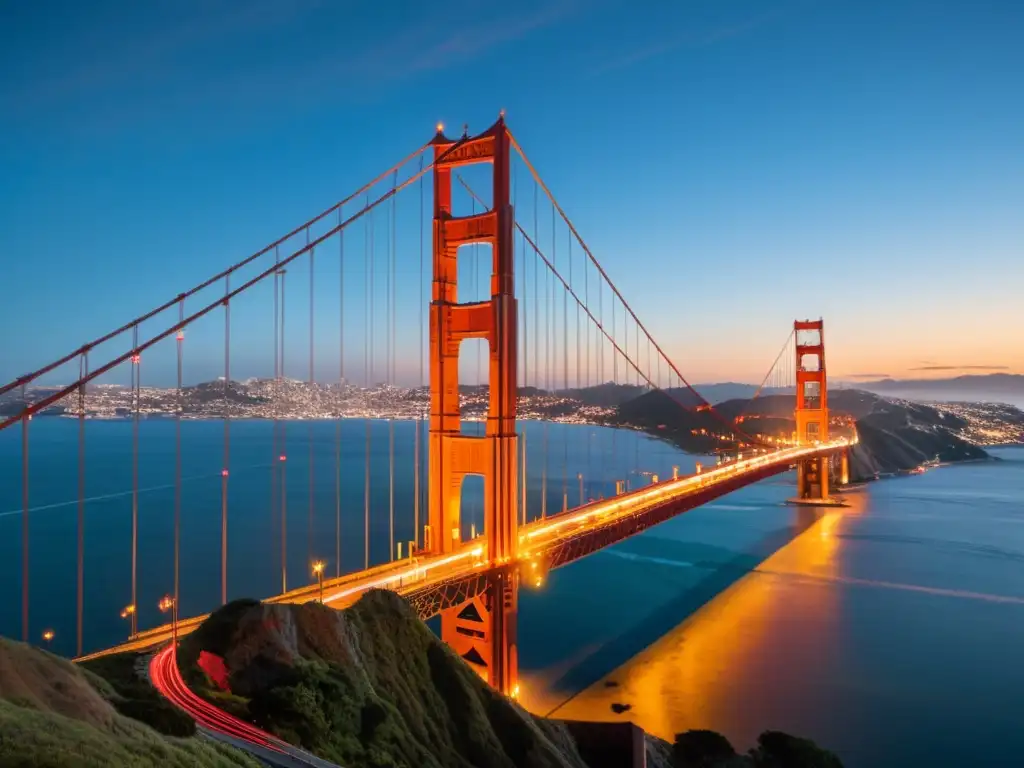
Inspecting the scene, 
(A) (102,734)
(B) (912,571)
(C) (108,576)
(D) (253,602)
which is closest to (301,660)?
(D) (253,602)

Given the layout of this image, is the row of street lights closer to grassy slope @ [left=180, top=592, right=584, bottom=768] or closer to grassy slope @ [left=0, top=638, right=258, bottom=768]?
grassy slope @ [left=180, top=592, right=584, bottom=768]

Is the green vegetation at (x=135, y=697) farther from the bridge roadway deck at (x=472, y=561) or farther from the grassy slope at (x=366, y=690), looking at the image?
the bridge roadway deck at (x=472, y=561)

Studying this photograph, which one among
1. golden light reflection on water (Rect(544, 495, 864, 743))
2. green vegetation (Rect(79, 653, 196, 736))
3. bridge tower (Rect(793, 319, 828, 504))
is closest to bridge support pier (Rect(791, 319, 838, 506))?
bridge tower (Rect(793, 319, 828, 504))

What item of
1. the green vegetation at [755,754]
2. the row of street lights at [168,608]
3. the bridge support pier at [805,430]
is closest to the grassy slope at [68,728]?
the row of street lights at [168,608]

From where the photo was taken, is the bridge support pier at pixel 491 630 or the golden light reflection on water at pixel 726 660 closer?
the bridge support pier at pixel 491 630

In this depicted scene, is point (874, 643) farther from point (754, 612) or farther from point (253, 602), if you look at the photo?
point (253, 602)
